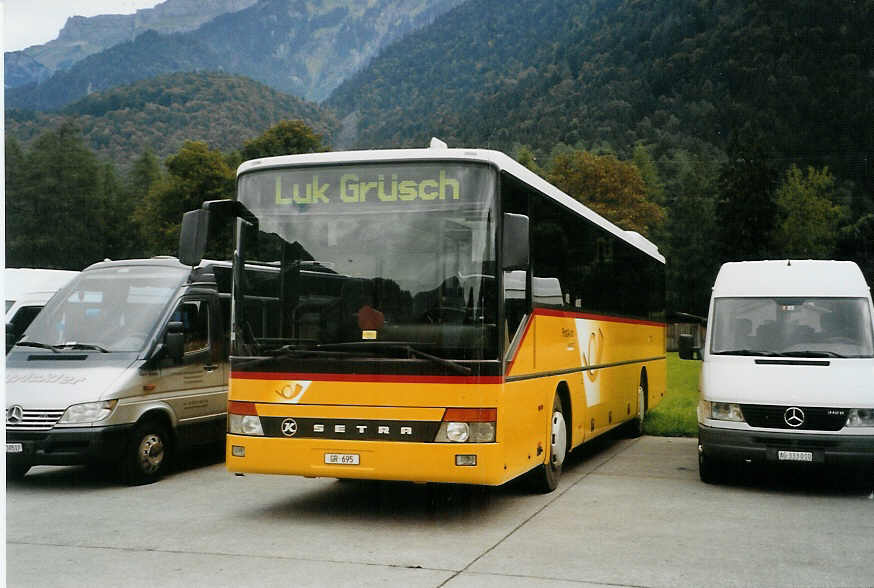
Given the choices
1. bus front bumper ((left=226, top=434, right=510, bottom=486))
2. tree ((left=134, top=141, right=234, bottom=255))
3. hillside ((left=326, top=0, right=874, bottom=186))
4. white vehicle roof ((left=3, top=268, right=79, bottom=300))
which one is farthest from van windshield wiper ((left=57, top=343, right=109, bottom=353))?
hillside ((left=326, top=0, right=874, bottom=186))

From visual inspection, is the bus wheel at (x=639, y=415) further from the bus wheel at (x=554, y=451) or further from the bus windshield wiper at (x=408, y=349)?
the bus windshield wiper at (x=408, y=349)

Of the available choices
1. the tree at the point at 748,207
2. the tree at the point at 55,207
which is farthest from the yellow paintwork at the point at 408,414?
the tree at the point at 748,207

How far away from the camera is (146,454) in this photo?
1159cm

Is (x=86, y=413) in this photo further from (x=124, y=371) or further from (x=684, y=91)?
(x=684, y=91)

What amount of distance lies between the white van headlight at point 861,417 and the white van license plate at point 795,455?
525 mm

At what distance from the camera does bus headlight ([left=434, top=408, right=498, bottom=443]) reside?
841 centimetres

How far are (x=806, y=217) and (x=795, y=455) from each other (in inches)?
2917

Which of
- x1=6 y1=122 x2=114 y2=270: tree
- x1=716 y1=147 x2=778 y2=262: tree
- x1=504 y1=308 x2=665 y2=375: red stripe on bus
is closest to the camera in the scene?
x1=504 y1=308 x2=665 y2=375: red stripe on bus

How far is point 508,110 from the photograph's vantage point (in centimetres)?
11912

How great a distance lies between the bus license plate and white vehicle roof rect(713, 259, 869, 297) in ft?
18.9

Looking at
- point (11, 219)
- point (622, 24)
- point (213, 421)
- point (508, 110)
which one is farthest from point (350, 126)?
point (213, 421)

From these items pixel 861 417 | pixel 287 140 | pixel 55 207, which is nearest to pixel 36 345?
pixel 861 417

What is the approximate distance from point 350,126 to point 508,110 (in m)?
25.6

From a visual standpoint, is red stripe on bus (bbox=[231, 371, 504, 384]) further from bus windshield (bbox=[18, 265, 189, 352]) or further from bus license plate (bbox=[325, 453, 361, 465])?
bus windshield (bbox=[18, 265, 189, 352])
